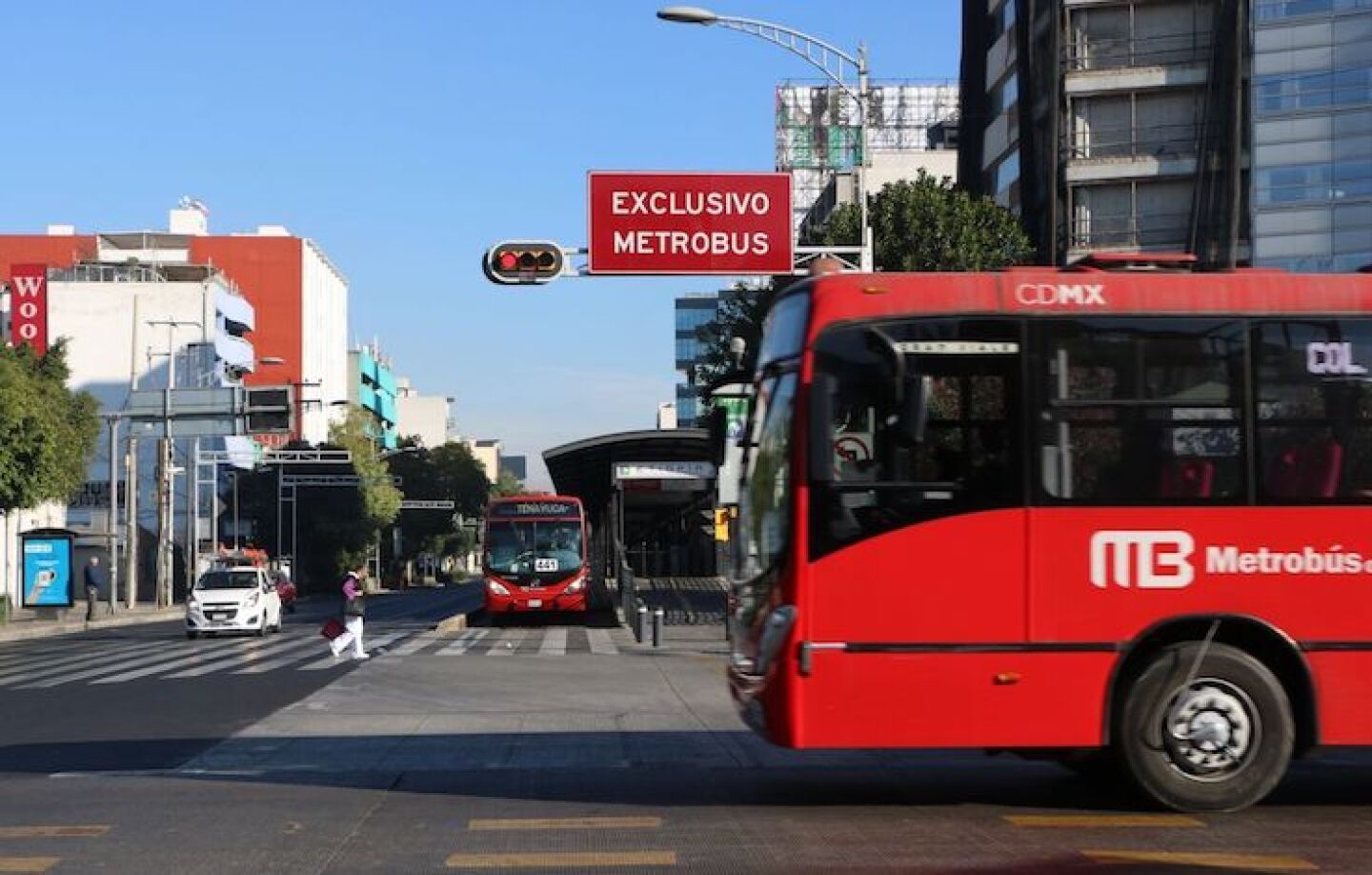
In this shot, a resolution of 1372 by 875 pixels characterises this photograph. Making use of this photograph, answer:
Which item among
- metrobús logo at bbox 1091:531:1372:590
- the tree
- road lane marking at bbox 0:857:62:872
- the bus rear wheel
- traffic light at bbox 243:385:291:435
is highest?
the tree

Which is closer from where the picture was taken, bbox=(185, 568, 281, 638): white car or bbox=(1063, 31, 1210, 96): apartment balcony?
bbox=(185, 568, 281, 638): white car

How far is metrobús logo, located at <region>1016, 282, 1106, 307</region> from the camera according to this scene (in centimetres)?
1103

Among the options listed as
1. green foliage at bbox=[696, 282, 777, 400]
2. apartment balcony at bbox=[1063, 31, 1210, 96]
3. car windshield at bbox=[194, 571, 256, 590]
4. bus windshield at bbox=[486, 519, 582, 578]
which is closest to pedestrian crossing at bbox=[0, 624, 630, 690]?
car windshield at bbox=[194, 571, 256, 590]

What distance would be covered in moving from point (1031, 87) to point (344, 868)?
5026cm

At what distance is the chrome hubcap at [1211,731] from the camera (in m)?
10.5

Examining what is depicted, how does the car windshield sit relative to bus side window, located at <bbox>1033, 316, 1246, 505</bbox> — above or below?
below

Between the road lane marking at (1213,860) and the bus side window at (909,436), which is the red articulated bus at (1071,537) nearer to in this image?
A: the bus side window at (909,436)

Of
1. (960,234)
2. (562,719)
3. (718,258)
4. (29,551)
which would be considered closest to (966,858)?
(562,719)

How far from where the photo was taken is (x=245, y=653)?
107ft

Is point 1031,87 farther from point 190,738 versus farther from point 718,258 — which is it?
point 190,738

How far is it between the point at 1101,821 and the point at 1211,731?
0.88 m

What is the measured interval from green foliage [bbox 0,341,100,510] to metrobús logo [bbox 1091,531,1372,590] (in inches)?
1579

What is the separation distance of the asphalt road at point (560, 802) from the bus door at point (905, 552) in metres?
0.73

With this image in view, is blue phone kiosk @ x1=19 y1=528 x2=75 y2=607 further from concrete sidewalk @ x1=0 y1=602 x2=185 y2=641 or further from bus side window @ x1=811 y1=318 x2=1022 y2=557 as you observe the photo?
bus side window @ x1=811 y1=318 x2=1022 y2=557
